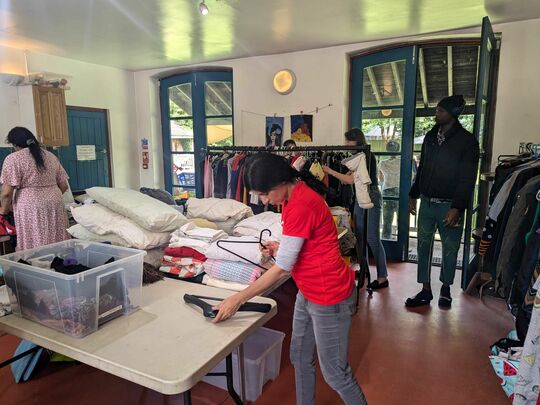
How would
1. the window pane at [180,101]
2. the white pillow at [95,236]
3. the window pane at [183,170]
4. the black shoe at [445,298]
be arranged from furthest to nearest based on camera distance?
the window pane at [183,170]
the window pane at [180,101]
the black shoe at [445,298]
the white pillow at [95,236]

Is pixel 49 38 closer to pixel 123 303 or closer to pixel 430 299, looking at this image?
pixel 123 303

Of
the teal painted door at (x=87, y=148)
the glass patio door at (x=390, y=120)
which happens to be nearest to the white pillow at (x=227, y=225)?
the glass patio door at (x=390, y=120)

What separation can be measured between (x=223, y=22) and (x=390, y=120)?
219 centimetres

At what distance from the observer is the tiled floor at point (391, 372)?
2098 millimetres

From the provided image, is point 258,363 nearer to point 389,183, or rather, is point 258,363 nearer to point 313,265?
point 313,265

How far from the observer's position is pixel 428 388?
2.19 meters

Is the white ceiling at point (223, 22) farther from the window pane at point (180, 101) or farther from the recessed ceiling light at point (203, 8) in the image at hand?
the window pane at point (180, 101)

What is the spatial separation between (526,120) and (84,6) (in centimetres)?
414

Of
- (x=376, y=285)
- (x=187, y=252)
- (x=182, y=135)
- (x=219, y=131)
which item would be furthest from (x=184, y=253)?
(x=182, y=135)

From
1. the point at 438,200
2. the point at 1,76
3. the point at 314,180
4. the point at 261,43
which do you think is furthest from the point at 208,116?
the point at 314,180

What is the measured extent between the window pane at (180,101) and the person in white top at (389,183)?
297 cm

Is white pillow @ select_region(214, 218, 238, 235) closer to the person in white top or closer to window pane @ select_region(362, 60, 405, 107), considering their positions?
the person in white top

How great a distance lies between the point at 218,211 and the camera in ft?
8.71

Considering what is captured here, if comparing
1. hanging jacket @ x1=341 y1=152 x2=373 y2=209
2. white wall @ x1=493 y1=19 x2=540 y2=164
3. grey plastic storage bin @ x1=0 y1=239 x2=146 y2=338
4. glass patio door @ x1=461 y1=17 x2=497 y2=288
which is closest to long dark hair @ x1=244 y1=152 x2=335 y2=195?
→ grey plastic storage bin @ x1=0 y1=239 x2=146 y2=338
